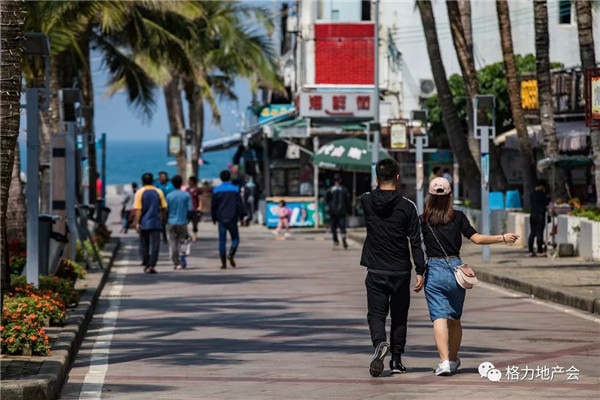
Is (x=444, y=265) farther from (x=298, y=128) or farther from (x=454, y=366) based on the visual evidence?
(x=298, y=128)

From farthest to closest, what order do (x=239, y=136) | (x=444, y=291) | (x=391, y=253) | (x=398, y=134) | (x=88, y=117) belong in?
1. (x=239, y=136)
2. (x=398, y=134)
3. (x=88, y=117)
4. (x=391, y=253)
5. (x=444, y=291)

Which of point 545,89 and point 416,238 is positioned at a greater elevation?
point 545,89

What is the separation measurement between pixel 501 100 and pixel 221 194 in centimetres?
2616

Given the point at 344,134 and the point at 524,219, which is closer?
the point at 524,219

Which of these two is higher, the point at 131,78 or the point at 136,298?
the point at 131,78

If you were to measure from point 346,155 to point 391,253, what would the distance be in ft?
107

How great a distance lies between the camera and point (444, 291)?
11.5 meters

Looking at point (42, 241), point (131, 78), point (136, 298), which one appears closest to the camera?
point (42, 241)

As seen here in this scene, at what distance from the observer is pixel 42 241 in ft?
58.0

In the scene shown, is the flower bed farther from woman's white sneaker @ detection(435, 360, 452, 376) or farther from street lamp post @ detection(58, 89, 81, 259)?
street lamp post @ detection(58, 89, 81, 259)

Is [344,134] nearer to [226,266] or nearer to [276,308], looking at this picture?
[226,266]

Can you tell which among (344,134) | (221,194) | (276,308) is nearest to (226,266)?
(221,194)

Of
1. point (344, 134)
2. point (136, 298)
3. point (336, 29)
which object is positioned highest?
point (336, 29)

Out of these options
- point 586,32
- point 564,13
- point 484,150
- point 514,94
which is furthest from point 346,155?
point 586,32
